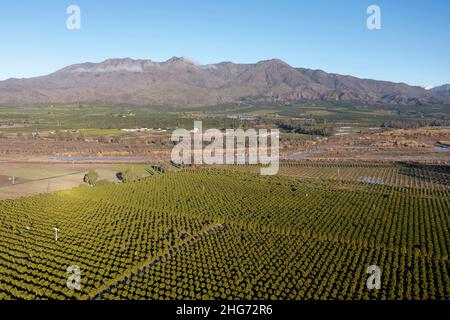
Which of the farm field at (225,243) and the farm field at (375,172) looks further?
the farm field at (375,172)

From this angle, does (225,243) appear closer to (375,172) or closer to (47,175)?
(47,175)

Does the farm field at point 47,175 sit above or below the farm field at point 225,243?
above

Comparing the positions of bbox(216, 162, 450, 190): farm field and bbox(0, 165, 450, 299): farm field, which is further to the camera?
bbox(216, 162, 450, 190): farm field

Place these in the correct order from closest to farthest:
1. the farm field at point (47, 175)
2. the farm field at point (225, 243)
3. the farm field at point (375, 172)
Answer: the farm field at point (225, 243) → the farm field at point (47, 175) → the farm field at point (375, 172)

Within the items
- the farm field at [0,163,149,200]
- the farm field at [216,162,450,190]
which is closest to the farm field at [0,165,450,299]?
the farm field at [0,163,149,200]

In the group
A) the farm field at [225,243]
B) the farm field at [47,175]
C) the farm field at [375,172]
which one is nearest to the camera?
the farm field at [225,243]

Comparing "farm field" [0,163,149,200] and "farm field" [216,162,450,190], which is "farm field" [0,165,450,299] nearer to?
"farm field" [0,163,149,200]

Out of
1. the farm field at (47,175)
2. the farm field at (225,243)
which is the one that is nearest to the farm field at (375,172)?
the farm field at (225,243)

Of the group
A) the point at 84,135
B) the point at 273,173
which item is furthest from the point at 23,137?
the point at 273,173

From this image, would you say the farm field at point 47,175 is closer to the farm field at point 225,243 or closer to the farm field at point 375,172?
the farm field at point 225,243
